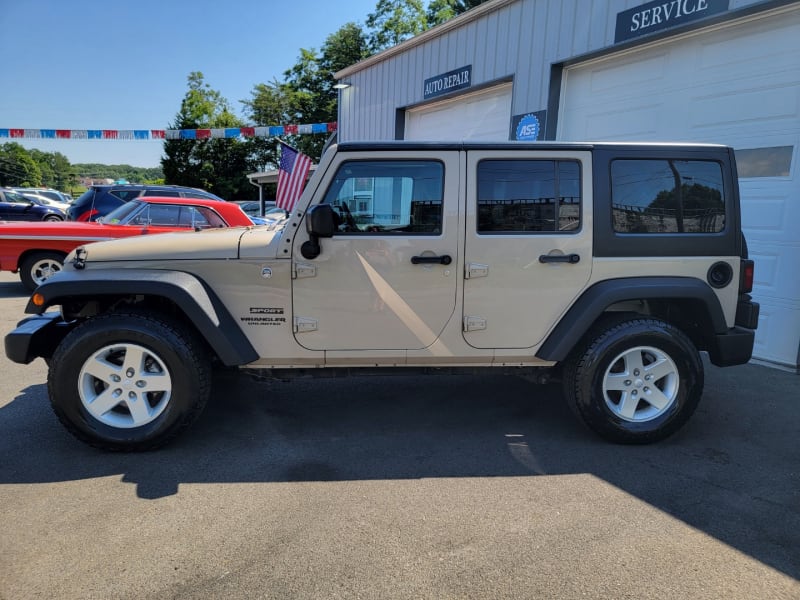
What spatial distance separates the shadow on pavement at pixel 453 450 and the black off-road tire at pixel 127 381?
18 centimetres

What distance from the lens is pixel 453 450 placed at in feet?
11.4

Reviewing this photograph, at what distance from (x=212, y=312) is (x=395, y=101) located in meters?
9.84

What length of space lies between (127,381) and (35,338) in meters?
0.66

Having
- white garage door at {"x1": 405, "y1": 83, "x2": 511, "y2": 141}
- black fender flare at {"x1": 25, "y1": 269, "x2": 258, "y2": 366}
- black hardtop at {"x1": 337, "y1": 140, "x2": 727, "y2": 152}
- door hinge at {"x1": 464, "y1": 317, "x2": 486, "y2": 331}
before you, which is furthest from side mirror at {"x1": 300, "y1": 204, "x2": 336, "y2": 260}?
white garage door at {"x1": 405, "y1": 83, "x2": 511, "y2": 141}

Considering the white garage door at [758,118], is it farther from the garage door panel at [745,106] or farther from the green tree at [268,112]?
the green tree at [268,112]

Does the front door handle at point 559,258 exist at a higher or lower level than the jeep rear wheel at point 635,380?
higher

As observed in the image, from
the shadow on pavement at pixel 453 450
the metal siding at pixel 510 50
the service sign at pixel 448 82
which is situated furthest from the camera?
the service sign at pixel 448 82

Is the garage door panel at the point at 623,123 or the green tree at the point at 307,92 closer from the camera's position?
the garage door panel at the point at 623,123

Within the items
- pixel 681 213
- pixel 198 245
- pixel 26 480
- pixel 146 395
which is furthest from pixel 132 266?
pixel 681 213

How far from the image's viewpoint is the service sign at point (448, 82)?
962cm

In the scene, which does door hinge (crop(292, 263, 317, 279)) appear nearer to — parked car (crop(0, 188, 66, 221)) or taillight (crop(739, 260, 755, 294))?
taillight (crop(739, 260, 755, 294))

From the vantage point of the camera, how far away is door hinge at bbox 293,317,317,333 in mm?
3385

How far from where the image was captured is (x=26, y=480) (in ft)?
9.70

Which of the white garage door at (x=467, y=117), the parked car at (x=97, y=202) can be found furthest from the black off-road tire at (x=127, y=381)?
the parked car at (x=97, y=202)
